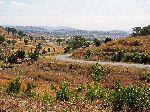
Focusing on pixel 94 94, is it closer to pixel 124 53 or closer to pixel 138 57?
pixel 138 57

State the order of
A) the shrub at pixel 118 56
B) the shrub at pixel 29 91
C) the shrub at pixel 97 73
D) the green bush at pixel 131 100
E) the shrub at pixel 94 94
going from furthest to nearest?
the shrub at pixel 118 56
the shrub at pixel 97 73
the shrub at pixel 29 91
the shrub at pixel 94 94
the green bush at pixel 131 100

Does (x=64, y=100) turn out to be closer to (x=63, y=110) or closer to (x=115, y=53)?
(x=63, y=110)

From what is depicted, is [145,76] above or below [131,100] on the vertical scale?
below

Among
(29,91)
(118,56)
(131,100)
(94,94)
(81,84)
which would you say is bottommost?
(118,56)

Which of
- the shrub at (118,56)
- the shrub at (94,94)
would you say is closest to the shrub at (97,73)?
the shrub at (94,94)

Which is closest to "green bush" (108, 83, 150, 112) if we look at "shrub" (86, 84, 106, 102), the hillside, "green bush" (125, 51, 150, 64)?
"shrub" (86, 84, 106, 102)

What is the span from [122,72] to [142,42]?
40.3 m

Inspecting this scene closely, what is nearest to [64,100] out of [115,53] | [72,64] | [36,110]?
[36,110]

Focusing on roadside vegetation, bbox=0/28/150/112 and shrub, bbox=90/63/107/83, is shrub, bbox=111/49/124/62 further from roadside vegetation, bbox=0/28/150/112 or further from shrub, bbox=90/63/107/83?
shrub, bbox=90/63/107/83

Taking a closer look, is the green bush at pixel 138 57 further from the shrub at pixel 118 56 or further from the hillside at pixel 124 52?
the shrub at pixel 118 56

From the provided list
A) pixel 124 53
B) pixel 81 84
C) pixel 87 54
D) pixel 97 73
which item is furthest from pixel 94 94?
pixel 87 54

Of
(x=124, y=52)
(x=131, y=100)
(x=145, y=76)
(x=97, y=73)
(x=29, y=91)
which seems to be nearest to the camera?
(x=131, y=100)

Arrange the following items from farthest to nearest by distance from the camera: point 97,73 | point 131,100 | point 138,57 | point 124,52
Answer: point 124,52 → point 138,57 → point 97,73 → point 131,100

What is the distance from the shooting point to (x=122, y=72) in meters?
70.6
